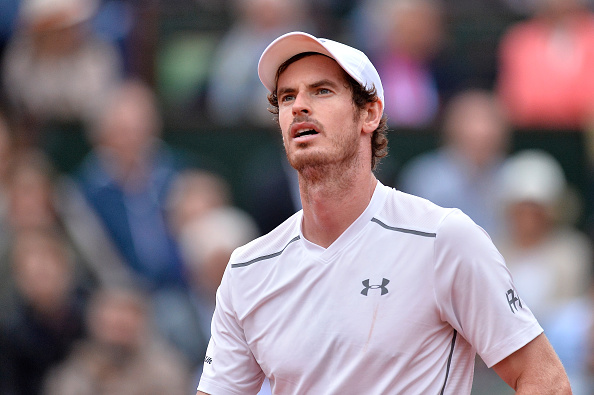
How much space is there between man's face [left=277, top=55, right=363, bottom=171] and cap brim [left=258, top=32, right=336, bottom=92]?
2.2 inches

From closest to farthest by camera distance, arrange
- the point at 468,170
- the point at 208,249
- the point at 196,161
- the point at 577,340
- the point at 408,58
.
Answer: the point at 577,340 → the point at 208,249 → the point at 468,170 → the point at 196,161 → the point at 408,58

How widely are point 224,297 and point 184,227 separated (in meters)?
4.14

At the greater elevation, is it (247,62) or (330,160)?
(247,62)

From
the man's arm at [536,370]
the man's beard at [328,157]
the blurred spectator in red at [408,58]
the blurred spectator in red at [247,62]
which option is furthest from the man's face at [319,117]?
the blurred spectator in red at [408,58]

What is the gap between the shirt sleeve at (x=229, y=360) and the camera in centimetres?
369

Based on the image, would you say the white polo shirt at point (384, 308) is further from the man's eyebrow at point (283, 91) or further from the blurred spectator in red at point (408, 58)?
the blurred spectator in red at point (408, 58)

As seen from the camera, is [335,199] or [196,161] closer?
[335,199]

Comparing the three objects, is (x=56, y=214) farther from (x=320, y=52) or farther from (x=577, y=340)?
(x=320, y=52)

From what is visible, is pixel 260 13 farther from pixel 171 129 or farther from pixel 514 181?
pixel 514 181

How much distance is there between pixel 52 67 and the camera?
26.8 ft

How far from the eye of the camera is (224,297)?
12.3 feet

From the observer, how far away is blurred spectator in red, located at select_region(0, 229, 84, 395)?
22.9 feet

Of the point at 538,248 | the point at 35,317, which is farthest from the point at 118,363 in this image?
the point at 538,248

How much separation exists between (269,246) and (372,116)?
0.65 metres
